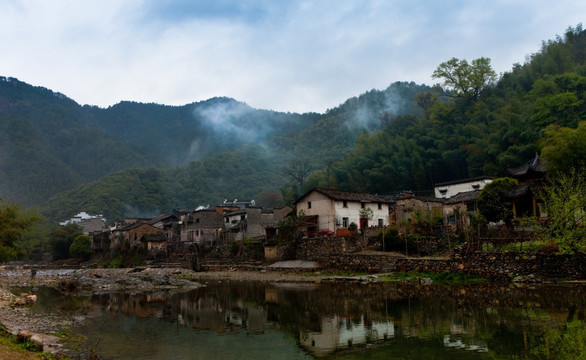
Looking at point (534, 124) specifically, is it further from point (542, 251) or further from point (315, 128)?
point (315, 128)

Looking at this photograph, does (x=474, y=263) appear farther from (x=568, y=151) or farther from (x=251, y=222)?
(x=251, y=222)

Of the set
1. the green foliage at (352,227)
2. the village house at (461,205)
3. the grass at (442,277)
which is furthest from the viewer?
the village house at (461,205)

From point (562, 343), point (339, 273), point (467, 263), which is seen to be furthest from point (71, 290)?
point (562, 343)

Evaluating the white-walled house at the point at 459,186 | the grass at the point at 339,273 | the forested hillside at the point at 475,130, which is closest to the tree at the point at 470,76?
the forested hillside at the point at 475,130

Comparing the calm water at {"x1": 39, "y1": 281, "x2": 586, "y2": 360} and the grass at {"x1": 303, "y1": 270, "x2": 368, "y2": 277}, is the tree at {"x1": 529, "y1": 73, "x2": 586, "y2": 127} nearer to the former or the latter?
the grass at {"x1": 303, "y1": 270, "x2": 368, "y2": 277}

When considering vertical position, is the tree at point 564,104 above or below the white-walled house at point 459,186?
above

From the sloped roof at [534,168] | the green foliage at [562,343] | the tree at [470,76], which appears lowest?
the green foliage at [562,343]

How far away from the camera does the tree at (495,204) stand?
33.3 metres

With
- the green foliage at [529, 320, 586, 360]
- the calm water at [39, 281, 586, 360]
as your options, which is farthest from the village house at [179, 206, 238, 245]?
the green foliage at [529, 320, 586, 360]

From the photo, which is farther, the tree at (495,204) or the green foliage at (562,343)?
the tree at (495,204)

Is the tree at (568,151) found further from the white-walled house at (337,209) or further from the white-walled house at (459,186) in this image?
the white-walled house at (459,186)

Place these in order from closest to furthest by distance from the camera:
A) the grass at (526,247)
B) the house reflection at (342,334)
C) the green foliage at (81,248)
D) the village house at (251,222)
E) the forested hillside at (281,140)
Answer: the house reflection at (342,334)
the grass at (526,247)
the village house at (251,222)
the forested hillside at (281,140)
the green foliage at (81,248)

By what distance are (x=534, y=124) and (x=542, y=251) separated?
115 ft

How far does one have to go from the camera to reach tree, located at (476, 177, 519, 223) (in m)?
33.3
